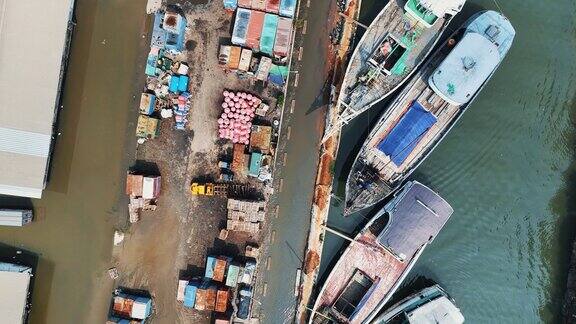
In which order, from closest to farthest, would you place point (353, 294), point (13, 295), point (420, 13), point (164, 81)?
point (420, 13) → point (13, 295) → point (353, 294) → point (164, 81)

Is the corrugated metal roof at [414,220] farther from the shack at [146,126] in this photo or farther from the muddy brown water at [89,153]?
the muddy brown water at [89,153]

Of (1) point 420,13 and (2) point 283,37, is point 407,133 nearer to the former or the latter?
(1) point 420,13

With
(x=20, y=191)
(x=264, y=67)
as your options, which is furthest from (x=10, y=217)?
(x=264, y=67)

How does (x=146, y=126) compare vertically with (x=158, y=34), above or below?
below

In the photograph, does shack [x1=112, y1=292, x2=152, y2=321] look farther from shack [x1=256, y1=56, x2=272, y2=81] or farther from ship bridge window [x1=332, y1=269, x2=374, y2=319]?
shack [x1=256, y1=56, x2=272, y2=81]

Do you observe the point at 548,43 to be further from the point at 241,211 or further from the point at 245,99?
the point at 241,211

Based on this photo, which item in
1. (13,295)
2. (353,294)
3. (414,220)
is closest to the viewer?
(414,220)
